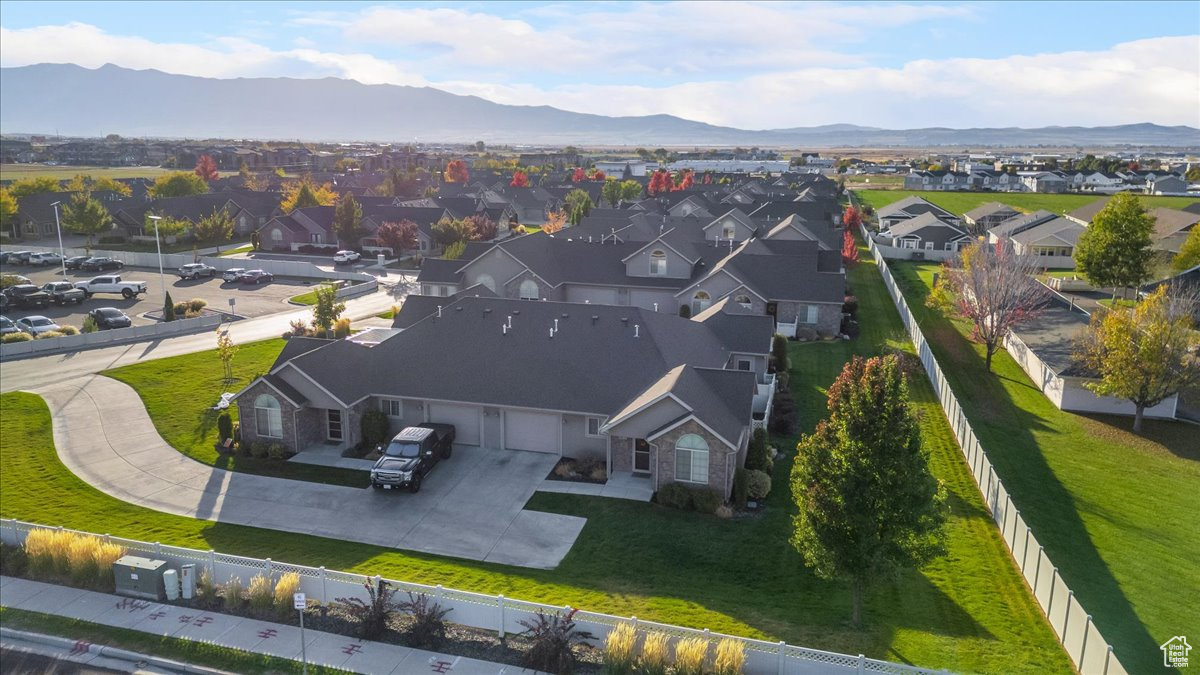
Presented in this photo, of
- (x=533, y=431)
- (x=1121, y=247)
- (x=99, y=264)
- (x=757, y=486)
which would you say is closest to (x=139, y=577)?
(x=533, y=431)

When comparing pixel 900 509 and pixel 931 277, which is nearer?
pixel 900 509

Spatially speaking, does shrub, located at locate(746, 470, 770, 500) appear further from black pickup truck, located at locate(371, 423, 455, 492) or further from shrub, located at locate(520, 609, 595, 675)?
black pickup truck, located at locate(371, 423, 455, 492)

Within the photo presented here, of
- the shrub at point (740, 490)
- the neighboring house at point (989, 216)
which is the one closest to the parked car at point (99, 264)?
the shrub at point (740, 490)

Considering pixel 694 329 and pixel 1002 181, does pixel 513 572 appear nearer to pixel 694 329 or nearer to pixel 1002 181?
pixel 694 329

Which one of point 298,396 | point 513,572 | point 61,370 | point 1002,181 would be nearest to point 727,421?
point 513,572

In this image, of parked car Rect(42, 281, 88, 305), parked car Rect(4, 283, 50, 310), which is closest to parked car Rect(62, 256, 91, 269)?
parked car Rect(42, 281, 88, 305)

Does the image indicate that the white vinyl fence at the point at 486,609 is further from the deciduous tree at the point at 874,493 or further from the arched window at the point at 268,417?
the arched window at the point at 268,417

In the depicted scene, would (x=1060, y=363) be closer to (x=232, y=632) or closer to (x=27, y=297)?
(x=232, y=632)
